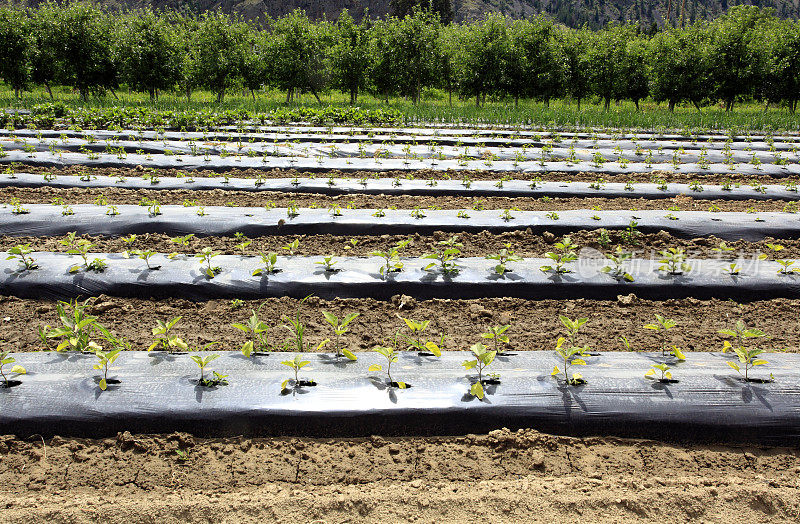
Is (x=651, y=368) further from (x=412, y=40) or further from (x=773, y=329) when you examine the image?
(x=412, y=40)

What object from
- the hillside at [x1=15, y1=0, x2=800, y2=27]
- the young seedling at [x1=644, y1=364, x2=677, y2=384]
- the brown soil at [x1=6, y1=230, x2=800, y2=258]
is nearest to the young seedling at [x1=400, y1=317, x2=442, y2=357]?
the young seedling at [x1=644, y1=364, x2=677, y2=384]

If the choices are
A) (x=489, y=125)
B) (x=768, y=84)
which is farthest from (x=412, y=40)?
(x=768, y=84)

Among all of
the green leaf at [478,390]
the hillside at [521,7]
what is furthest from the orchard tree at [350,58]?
the hillside at [521,7]

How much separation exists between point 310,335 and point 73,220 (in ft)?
10.5

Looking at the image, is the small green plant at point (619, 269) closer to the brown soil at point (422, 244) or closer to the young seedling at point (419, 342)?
the brown soil at point (422, 244)

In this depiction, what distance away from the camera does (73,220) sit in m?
4.78

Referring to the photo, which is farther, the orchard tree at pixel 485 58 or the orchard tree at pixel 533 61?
the orchard tree at pixel 533 61

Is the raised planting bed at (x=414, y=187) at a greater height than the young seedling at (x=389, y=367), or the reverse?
the raised planting bed at (x=414, y=187)

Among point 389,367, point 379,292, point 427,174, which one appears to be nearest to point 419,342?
point 389,367

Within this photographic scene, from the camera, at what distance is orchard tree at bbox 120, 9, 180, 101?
688 inches

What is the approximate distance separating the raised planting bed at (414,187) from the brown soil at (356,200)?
117mm

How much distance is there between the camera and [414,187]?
6.24 metres

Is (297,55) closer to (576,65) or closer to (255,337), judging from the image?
(576,65)

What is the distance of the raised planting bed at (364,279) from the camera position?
11.7ft
